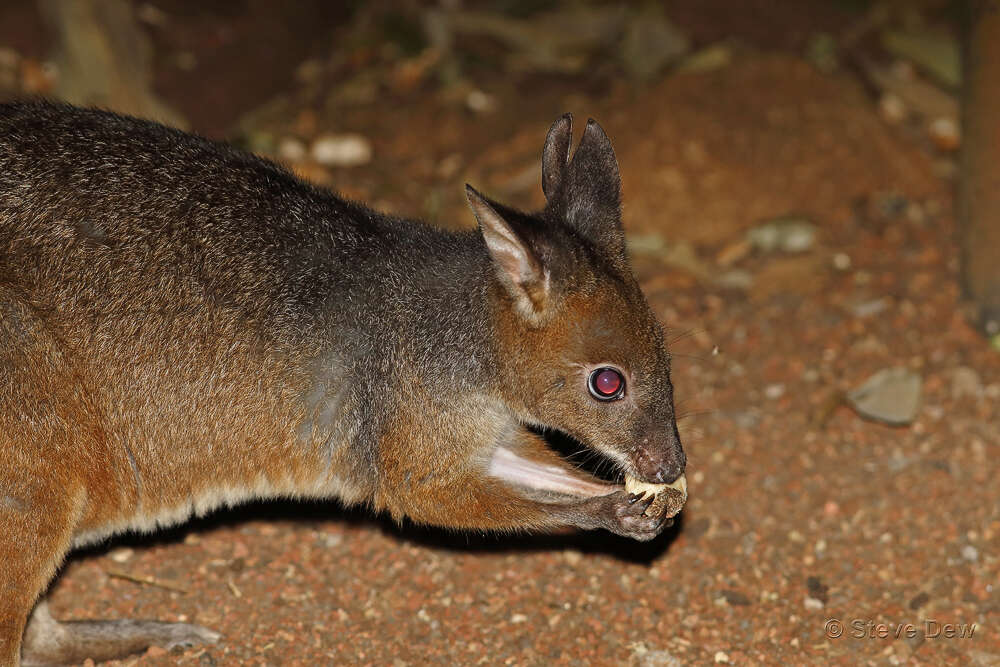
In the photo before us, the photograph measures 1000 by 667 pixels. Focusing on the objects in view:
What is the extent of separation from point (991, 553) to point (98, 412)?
4.28m

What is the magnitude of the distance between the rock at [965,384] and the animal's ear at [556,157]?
3.04 meters

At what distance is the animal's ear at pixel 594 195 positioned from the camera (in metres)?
5.18

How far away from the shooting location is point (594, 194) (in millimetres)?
5211

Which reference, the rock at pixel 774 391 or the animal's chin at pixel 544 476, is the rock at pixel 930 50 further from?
the animal's chin at pixel 544 476

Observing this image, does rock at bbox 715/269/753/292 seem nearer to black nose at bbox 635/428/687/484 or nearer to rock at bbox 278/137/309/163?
black nose at bbox 635/428/687/484

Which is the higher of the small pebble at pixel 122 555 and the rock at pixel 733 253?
the rock at pixel 733 253

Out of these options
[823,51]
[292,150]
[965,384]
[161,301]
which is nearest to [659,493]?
[161,301]

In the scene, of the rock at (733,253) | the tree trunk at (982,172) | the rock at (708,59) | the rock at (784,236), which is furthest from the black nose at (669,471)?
the rock at (708,59)

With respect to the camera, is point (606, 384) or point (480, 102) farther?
point (480, 102)

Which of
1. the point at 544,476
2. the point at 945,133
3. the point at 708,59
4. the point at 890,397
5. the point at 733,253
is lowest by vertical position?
the point at 890,397

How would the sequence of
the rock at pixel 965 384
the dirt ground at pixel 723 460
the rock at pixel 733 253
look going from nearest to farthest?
1. the dirt ground at pixel 723 460
2. the rock at pixel 965 384
3. the rock at pixel 733 253

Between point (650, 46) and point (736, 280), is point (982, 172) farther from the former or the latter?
point (650, 46)

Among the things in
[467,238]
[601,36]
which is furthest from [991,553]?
[601,36]

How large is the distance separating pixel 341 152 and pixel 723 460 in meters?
4.32
